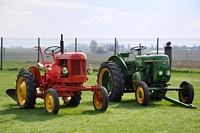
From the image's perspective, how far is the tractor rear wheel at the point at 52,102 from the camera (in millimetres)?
9250

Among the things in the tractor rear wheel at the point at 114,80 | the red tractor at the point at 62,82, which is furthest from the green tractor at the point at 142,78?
the red tractor at the point at 62,82

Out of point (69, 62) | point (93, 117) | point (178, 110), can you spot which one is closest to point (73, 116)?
point (93, 117)

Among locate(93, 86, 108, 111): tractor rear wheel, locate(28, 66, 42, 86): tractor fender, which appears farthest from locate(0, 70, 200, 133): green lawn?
locate(28, 66, 42, 86): tractor fender

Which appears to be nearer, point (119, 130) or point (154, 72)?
point (119, 130)

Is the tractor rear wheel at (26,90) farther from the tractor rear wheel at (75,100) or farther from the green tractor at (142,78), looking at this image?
the green tractor at (142,78)

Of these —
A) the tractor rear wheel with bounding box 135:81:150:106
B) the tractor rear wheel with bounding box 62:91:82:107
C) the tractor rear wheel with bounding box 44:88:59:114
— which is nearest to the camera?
the tractor rear wheel with bounding box 44:88:59:114

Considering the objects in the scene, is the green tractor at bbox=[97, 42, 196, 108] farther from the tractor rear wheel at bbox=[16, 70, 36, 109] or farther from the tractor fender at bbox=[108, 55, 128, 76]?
the tractor rear wheel at bbox=[16, 70, 36, 109]

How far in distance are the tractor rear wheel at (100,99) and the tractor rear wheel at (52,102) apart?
1114mm

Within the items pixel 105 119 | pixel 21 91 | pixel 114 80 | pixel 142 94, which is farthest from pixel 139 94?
pixel 21 91

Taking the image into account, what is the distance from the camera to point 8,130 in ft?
25.5

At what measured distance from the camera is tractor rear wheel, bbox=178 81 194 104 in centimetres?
1137

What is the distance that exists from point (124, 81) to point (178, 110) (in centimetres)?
252

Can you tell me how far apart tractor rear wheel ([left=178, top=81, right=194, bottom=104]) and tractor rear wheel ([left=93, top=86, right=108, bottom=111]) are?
2637mm

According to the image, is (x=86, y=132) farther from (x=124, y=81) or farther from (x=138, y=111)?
(x=124, y=81)
